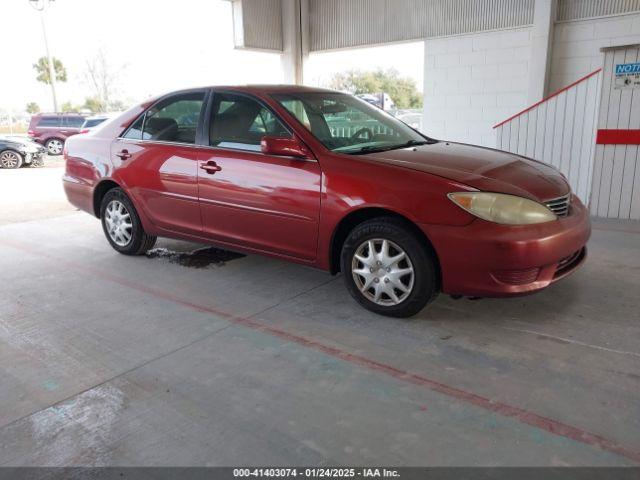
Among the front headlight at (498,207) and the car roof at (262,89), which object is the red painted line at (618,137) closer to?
the car roof at (262,89)

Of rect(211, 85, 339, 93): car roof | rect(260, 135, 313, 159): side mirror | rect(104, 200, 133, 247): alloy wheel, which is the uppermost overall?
rect(211, 85, 339, 93): car roof

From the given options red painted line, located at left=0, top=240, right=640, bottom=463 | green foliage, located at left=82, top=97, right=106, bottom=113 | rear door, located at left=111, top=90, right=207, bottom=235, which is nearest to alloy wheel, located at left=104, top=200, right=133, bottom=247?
rear door, located at left=111, top=90, right=207, bottom=235

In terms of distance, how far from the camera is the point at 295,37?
12117mm

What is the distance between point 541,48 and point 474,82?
4.64 ft

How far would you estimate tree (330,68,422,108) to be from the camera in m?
37.5

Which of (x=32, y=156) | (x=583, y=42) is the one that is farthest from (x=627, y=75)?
(x=32, y=156)

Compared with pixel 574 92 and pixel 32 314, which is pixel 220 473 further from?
pixel 574 92

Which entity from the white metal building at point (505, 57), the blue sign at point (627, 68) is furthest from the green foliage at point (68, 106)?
the blue sign at point (627, 68)

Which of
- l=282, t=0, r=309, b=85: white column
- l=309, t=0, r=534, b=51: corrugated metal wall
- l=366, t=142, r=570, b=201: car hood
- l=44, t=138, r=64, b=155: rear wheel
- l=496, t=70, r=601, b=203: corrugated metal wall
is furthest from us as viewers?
l=44, t=138, r=64, b=155: rear wheel

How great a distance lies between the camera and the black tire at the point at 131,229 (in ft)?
15.7

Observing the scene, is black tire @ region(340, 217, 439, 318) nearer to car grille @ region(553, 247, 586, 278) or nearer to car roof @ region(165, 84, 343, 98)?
car grille @ region(553, 247, 586, 278)

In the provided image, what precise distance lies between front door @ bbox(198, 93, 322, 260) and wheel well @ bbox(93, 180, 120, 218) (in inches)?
51.7

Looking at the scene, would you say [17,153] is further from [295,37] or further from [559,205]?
[559,205]

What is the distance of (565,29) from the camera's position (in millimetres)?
8492
